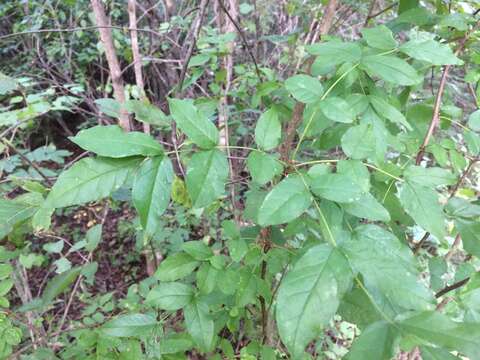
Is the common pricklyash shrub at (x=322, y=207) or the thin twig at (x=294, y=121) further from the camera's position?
the thin twig at (x=294, y=121)

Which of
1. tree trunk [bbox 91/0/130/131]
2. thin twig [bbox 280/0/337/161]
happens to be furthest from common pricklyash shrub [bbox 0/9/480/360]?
tree trunk [bbox 91/0/130/131]

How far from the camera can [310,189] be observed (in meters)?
0.66

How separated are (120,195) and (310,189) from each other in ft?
2.29

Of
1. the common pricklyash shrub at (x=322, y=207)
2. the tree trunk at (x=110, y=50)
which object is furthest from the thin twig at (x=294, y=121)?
the tree trunk at (x=110, y=50)

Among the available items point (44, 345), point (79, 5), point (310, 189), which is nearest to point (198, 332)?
point (310, 189)

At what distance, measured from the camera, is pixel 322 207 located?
688 mm

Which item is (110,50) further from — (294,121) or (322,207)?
(322,207)

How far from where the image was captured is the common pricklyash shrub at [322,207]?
1.68ft

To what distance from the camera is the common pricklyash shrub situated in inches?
20.2

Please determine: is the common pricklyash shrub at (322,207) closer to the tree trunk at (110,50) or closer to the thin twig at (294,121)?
the thin twig at (294,121)

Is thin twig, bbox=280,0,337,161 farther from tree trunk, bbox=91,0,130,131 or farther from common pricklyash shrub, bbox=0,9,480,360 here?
tree trunk, bbox=91,0,130,131

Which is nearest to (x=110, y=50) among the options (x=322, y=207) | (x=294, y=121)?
(x=294, y=121)

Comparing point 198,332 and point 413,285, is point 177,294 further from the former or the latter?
point 413,285

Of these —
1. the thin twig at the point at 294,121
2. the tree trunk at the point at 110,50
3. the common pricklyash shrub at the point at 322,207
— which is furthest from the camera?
the tree trunk at the point at 110,50
